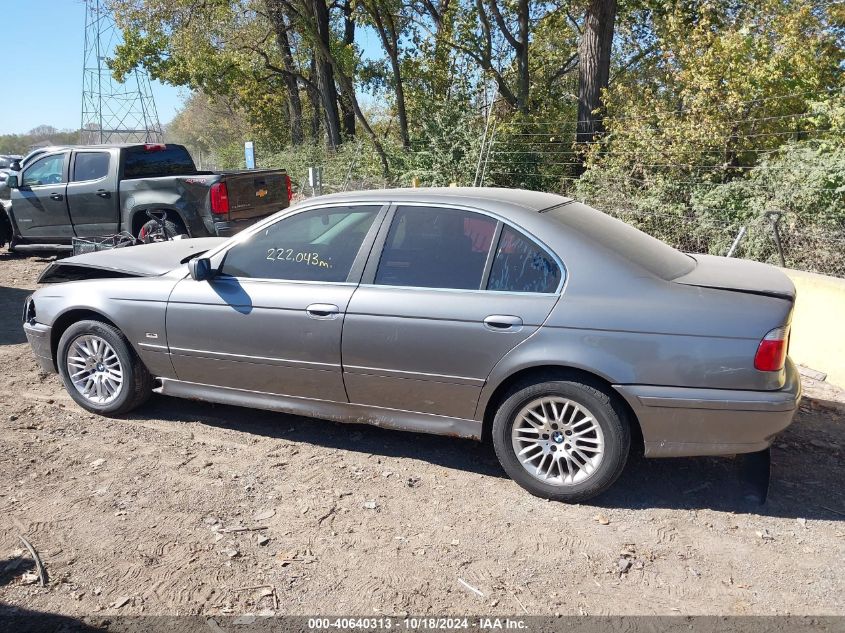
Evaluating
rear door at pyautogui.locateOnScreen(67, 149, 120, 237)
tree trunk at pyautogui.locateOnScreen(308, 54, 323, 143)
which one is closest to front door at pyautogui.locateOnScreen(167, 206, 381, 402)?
rear door at pyautogui.locateOnScreen(67, 149, 120, 237)

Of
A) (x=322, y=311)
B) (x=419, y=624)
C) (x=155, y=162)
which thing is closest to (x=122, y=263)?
(x=322, y=311)

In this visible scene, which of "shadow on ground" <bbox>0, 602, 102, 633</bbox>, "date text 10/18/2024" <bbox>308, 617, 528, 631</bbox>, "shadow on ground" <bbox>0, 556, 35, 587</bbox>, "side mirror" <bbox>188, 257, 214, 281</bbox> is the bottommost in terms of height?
"date text 10/18/2024" <bbox>308, 617, 528, 631</bbox>

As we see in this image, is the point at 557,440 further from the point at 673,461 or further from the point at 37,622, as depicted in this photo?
the point at 37,622

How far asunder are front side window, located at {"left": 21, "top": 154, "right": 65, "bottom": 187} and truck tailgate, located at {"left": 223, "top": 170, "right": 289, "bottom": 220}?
3062mm

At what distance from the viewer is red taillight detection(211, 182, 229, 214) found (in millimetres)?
9164

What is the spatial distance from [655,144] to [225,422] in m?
7.55

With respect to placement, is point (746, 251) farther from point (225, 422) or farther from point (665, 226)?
point (225, 422)

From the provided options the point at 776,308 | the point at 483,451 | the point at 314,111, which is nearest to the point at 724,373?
the point at 776,308

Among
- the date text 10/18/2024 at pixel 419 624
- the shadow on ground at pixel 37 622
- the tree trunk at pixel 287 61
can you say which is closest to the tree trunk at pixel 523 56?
the tree trunk at pixel 287 61

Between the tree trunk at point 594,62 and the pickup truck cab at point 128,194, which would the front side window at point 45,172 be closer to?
the pickup truck cab at point 128,194

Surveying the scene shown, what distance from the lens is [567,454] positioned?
3.77 meters

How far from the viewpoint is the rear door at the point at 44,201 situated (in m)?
10.4

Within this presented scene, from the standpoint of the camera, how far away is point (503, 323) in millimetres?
3752

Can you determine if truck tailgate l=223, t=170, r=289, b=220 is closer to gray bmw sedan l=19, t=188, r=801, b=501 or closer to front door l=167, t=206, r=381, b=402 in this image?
gray bmw sedan l=19, t=188, r=801, b=501
